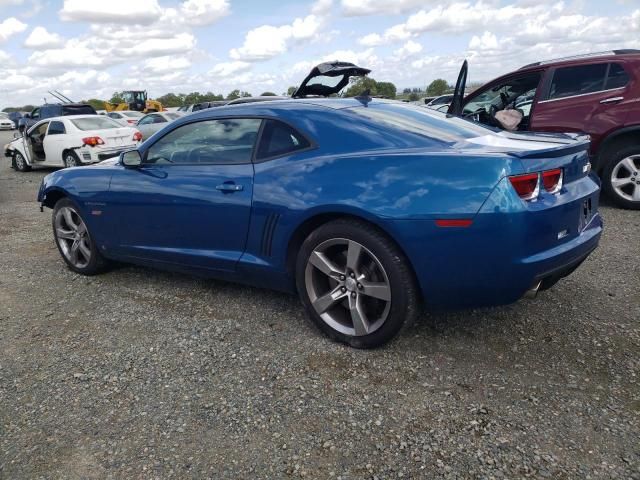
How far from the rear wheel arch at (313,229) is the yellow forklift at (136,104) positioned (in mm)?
36143

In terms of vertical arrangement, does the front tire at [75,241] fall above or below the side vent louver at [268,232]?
below

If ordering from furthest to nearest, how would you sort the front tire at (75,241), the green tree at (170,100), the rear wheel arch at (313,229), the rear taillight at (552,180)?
the green tree at (170,100)
the front tire at (75,241)
the rear wheel arch at (313,229)
the rear taillight at (552,180)

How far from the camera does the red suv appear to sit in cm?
591

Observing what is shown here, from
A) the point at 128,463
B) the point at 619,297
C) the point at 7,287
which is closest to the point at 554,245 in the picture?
the point at 619,297

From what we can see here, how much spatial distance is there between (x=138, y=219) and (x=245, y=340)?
4.42 feet

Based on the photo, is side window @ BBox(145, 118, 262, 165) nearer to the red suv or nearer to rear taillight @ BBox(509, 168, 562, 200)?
rear taillight @ BBox(509, 168, 562, 200)

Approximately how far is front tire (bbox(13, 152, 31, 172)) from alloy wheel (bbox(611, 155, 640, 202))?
41.3ft

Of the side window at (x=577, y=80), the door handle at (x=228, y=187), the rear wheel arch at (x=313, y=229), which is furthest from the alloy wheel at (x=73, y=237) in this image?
the side window at (x=577, y=80)

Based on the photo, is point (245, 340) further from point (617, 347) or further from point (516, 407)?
point (617, 347)

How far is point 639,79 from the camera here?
19.2 feet

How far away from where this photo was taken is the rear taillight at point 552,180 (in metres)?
2.65

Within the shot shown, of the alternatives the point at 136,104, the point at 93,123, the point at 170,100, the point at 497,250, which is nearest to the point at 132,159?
the point at 497,250

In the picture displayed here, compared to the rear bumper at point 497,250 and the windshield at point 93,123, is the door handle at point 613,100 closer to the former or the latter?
the rear bumper at point 497,250

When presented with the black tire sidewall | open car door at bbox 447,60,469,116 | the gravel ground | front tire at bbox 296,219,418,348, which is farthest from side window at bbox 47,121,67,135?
the black tire sidewall
